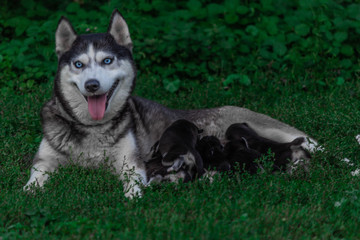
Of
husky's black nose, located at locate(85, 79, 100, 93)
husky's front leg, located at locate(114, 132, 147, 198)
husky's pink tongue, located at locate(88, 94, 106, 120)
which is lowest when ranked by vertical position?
husky's front leg, located at locate(114, 132, 147, 198)

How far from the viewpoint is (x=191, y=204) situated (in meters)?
3.91

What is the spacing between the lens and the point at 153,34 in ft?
28.9

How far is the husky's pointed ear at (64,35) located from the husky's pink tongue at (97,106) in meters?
0.67

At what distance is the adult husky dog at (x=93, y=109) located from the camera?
5035mm

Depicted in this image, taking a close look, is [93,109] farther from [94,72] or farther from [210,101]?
[210,101]

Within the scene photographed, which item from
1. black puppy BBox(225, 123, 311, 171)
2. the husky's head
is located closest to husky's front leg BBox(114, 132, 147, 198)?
the husky's head

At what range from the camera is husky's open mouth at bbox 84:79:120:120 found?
16.8 ft

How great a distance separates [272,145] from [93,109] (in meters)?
2.02

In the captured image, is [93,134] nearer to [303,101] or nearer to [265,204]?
[265,204]

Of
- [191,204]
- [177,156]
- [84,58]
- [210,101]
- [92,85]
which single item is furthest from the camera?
[210,101]

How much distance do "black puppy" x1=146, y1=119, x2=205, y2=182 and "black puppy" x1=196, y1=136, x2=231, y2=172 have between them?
0.10m

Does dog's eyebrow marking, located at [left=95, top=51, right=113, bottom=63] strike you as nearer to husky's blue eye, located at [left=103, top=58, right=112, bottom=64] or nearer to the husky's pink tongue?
husky's blue eye, located at [left=103, top=58, right=112, bottom=64]

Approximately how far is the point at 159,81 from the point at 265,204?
4.61 m

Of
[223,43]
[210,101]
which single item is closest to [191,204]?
[210,101]
